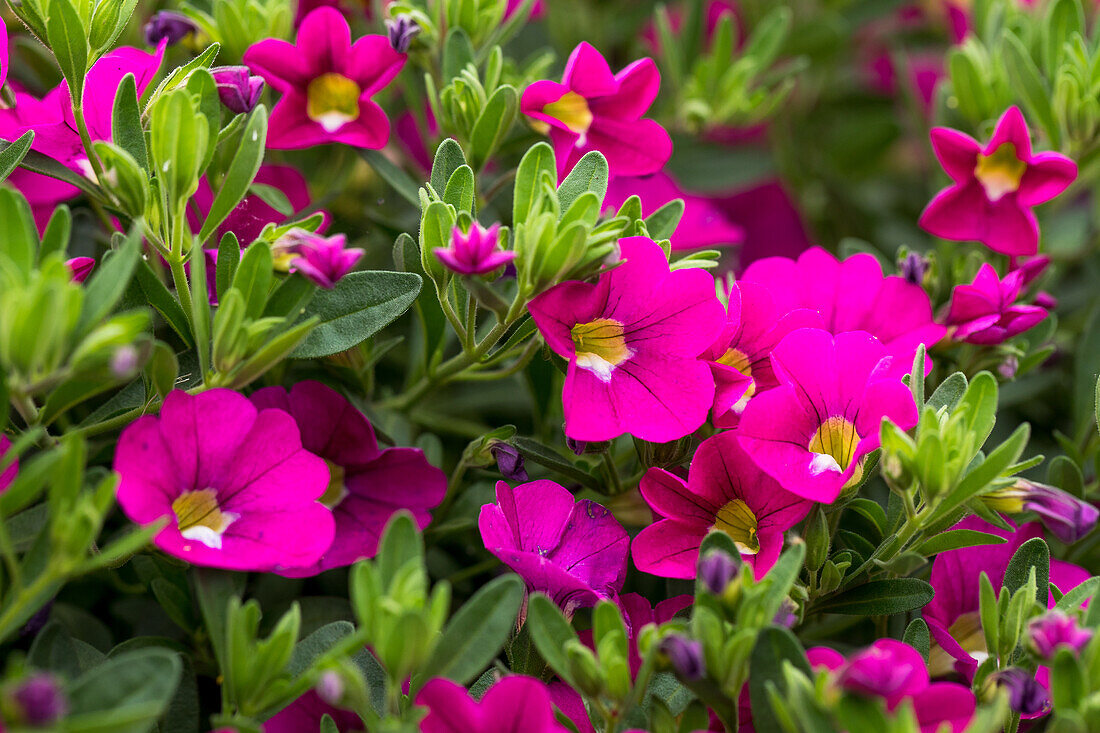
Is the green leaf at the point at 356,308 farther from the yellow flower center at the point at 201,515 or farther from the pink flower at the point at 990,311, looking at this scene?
the pink flower at the point at 990,311

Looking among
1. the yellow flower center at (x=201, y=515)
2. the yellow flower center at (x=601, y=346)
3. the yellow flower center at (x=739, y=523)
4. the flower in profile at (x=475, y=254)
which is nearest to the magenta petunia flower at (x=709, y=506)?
the yellow flower center at (x=739, y=523)

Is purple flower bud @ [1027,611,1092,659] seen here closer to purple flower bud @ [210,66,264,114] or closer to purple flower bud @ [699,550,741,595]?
purple flower bud @ [699,550,741,595]

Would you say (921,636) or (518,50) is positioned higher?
(518,50)

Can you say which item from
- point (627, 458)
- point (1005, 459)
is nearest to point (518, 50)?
point (627, 458)

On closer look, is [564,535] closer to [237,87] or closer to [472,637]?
[472,637]

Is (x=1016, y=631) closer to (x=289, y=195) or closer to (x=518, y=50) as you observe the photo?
(x=289, y=195)

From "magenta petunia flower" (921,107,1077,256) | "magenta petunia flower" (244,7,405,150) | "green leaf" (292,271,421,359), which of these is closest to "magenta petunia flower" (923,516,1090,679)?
"magenta petunia flower" (921,107,1077,256)
